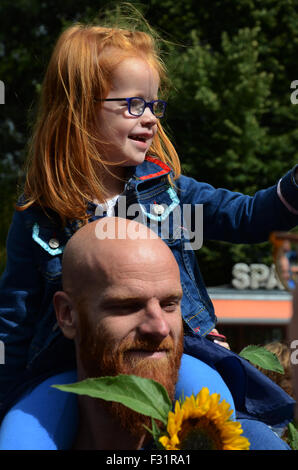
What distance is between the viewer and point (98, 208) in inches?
87.4

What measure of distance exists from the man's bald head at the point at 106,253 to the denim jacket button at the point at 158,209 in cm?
36

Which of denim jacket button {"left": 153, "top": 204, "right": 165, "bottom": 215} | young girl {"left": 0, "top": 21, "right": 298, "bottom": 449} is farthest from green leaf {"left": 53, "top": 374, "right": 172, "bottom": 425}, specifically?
denim jacket button {"left": 153, "top": 204, "right": 165, "bottom": 215}

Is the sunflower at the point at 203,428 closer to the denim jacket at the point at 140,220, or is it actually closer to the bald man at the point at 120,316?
the bald man at the point at 120,316

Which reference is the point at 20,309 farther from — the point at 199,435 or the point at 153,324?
the point at 199,435

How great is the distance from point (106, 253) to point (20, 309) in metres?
0.57

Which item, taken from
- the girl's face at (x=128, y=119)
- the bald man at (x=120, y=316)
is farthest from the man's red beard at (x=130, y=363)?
the girl's face at (x=128, y=119)

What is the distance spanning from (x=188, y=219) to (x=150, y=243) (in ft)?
1.75

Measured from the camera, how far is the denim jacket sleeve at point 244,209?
2.11 m

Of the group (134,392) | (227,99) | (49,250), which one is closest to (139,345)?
(134,392)

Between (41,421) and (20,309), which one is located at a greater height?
(20,309)

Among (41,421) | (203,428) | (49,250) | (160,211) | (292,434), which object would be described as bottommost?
(292,434)

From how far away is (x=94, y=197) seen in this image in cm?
226

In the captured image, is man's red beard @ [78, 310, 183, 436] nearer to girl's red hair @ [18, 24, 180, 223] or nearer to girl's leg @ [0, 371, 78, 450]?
girl's leg @ [0, 371, 78, 450]

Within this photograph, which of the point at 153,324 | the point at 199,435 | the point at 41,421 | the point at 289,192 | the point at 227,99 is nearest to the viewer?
the point at 199,435
